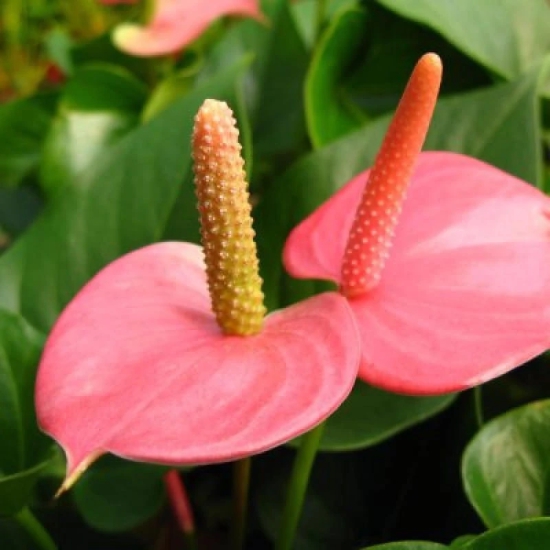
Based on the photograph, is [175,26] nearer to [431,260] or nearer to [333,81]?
[333,81]

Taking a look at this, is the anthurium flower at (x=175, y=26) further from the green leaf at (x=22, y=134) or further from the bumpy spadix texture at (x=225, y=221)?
the bumpy spadix texture at (x=225, y=221)

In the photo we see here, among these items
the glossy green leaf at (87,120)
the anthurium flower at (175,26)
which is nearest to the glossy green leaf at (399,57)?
the anthurium flower at (175,26)

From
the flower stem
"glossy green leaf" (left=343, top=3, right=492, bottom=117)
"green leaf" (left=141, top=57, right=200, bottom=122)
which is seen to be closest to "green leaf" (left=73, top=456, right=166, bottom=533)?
the flower stem

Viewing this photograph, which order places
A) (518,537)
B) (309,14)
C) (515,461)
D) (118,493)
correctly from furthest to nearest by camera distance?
(309,14) < (118,493) < (515,461) < (518,537)

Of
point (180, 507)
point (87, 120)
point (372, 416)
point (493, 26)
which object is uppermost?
point (493, 26)

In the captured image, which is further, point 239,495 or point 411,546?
point 239,495

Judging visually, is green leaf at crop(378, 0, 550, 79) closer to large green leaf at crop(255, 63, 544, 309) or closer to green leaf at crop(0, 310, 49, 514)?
large green leaf at crop(255, 63, 544, 309)

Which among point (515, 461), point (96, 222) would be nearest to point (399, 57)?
point (96, 222)

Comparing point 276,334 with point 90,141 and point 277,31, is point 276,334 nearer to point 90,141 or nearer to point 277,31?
point 90,141
